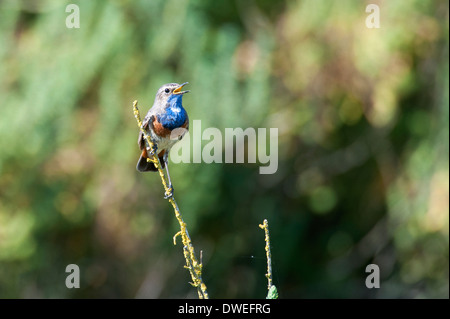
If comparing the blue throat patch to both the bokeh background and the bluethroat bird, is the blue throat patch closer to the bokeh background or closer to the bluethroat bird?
the bluethroat bird

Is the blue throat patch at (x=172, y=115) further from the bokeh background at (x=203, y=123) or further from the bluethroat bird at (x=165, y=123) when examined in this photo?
the bokeh background at (x=203, y=123)

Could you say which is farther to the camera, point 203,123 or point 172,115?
point 203,123

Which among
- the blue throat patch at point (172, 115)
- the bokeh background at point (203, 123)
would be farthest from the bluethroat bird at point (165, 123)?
the bokeh background at point (203, 123)

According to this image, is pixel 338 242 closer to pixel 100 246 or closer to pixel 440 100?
pixel 440 100

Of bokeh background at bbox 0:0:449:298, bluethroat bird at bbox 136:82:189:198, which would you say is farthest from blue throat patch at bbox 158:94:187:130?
bokeh background at bbox 0:0:449:298

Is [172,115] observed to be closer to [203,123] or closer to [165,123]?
[165,123]

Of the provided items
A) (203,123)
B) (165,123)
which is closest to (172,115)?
(165,123)
